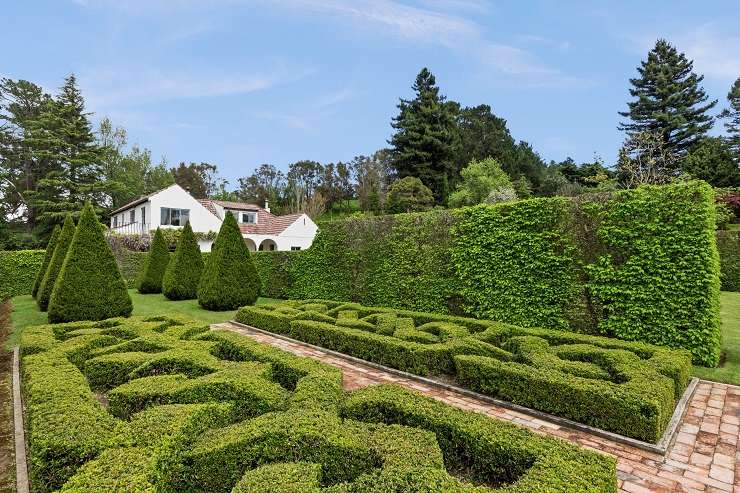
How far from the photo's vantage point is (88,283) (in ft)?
30.9

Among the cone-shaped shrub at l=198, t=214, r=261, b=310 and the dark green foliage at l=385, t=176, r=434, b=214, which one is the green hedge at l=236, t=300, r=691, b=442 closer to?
the cone-shaped shrub at l=198, t=214, r=261, b=310

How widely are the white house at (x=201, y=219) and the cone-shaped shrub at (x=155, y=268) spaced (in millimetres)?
6901

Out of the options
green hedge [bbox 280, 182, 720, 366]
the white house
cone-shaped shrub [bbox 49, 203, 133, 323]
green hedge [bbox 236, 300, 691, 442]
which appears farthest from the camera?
the white house

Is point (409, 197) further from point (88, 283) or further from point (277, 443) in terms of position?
point (277, 443)

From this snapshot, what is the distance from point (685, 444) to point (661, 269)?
4464 mm

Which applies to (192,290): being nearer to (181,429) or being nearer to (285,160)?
(181,429)

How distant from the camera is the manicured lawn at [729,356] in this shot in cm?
643

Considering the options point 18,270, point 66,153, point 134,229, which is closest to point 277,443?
point 18,270

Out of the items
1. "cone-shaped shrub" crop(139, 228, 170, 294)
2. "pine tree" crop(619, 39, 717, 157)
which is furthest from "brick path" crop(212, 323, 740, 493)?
"pine tree" crop(619, 39, 717, 157)

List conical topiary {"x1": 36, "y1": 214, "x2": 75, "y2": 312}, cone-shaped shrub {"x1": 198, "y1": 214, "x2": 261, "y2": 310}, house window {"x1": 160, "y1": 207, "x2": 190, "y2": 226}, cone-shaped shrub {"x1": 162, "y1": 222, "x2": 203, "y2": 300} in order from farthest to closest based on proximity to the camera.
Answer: house window {"x1": 160, "y1": 207, "x2": 190, "y2": 226}, cone-shaped shrub {"x1": 162, "y1": 222, "x2": 203, "y2": 300}, cone-shaped shrub {"x1": 198, "y1": 214, "x2": 261, "y2": 310}, conical topiary {"x1": 36, "y1": 214, "x2": 75, "y2": 312}

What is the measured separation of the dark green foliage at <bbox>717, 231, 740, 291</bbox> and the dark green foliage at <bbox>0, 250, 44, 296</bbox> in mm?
31780

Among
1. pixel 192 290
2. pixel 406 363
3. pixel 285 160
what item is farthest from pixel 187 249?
pixel 285 160

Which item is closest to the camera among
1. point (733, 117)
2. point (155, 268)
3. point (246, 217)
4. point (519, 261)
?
point (519, 261)

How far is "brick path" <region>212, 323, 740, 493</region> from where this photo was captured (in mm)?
3396
